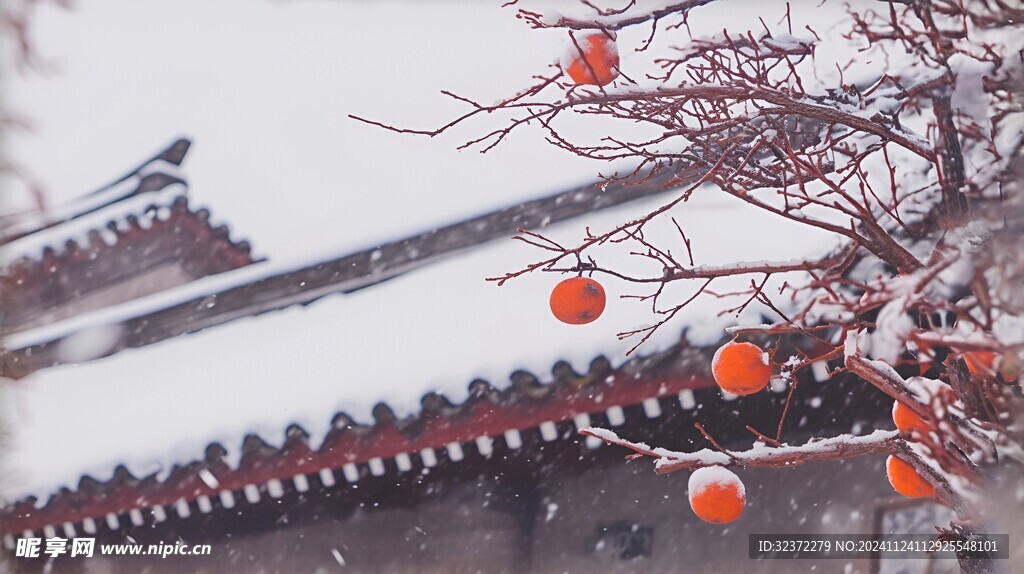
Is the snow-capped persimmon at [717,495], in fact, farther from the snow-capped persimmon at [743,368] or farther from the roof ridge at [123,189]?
the roof ridge at [123,189]

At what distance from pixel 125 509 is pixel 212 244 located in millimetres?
1538

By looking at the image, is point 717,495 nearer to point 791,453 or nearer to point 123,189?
point 791,453

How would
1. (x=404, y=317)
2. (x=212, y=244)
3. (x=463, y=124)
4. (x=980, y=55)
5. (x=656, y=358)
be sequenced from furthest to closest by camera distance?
1. (x=212, y=244)
2. (x=463, y=124)
3. (x=404, y=317)
4. (x=656, y=358)
5. (x=980, y=55)

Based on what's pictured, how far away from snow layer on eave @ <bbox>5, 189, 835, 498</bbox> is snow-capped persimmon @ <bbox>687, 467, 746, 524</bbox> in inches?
21.8

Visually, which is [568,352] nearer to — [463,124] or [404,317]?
[404,317]

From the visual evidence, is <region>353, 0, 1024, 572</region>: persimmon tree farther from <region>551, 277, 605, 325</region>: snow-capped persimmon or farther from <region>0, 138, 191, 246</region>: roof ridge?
<region>0, 138, 191, 246</region>: roof ridge

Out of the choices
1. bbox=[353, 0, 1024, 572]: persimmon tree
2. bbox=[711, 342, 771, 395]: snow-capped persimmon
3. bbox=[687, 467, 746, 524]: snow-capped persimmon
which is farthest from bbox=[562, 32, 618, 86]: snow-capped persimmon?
bbox=[687, 467, 746, 524]: snow-capped persimmon

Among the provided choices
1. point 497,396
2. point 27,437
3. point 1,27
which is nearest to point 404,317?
point 497,396

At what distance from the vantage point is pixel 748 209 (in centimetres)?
203

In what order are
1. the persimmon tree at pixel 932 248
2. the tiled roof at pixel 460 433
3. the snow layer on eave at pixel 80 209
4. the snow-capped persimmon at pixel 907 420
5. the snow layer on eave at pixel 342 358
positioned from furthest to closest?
the snow layer on eave at pixel 80 209 → the snow layer on eave at pixel 342 358 → the tiled roof at pixel 460 433 → the snow-capped persimmon at pixel 907 420 → the persimmon tree at pixel 932 248

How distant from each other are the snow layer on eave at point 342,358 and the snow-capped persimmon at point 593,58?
0.74m

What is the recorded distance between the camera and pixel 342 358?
2055 millimetres

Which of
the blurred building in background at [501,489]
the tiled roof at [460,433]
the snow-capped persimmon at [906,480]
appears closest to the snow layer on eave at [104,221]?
the blurred building in background at [501,489]

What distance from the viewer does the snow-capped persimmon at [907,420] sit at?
2.91 ft
